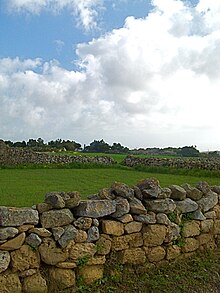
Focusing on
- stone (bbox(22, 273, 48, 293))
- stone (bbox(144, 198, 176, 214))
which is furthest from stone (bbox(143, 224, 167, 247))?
stone (bbox(22, 273, 48, 293))

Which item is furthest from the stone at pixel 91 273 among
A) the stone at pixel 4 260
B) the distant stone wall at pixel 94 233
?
the stone at pixel 4 260

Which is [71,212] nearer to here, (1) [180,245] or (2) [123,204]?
(2) [123,204]

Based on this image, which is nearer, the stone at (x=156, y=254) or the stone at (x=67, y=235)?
the stone at (x=67, y=235)

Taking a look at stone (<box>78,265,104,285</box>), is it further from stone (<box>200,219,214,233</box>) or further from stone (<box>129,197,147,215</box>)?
stone (<box>200,219,214,233</box>)

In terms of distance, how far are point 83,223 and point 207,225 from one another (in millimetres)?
2824

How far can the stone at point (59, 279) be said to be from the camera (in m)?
5.21

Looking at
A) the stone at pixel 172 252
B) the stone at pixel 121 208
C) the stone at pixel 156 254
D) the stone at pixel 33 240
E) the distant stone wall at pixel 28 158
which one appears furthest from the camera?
the distant stone wall at pixel 28 158

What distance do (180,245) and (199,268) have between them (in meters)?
0.50

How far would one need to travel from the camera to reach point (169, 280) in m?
6.02

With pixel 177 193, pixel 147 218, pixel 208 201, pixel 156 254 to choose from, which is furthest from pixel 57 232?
pixel 208 201

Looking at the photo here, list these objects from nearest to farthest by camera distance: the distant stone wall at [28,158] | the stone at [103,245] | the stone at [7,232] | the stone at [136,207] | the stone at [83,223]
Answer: the stone at [7,232] → the stone at [83,223] → the stone at [103,245] → the stone at [136,207] → the distant stone wall at [28,158]

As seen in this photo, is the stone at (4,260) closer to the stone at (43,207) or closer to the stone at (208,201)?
the stone at (43,207)

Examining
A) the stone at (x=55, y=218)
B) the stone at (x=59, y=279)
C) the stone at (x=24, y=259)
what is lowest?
the stone at (x=59, y=279)

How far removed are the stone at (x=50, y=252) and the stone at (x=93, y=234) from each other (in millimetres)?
476
